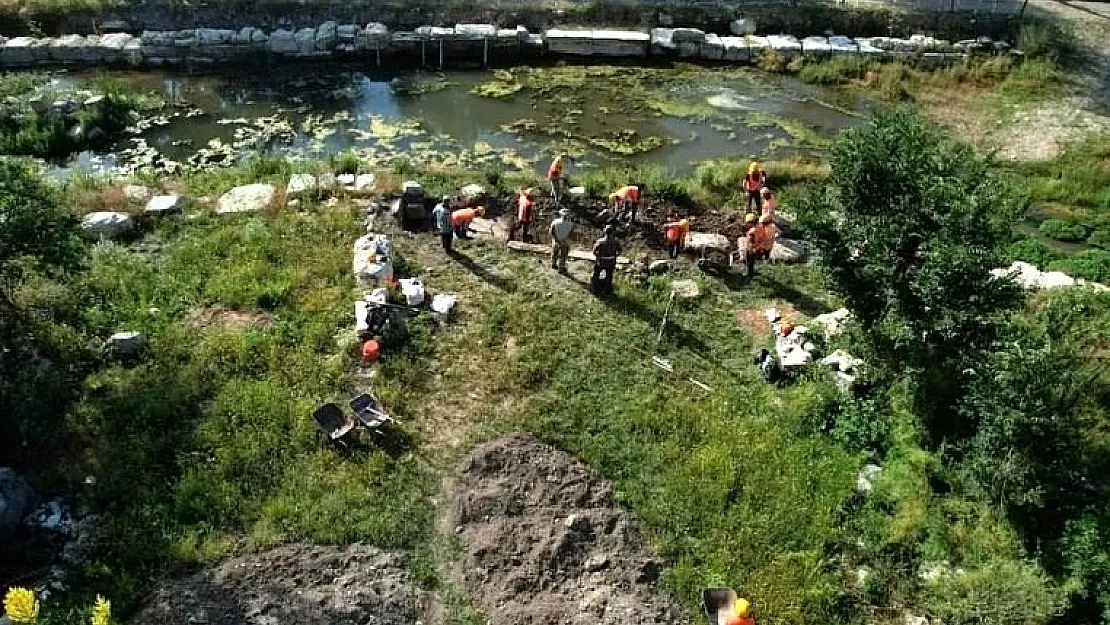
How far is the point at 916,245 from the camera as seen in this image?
12.1m

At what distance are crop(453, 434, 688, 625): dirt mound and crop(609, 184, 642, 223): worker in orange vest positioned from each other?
21.5 ft

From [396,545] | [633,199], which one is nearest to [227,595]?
[396,545]

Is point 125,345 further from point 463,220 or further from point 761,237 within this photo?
point 761,237

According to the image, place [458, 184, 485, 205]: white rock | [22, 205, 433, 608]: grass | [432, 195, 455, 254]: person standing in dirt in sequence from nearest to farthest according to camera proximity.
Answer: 1. [22, 205, 433, 608]: grass
2. [432, 195, 455, 254]: person standing in dirt
3. [458, 184, 485, 205]: white rock

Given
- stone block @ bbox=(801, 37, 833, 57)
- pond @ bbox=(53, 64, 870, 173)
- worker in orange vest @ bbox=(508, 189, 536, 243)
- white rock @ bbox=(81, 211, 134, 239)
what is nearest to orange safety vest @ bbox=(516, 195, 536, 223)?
worker in orange vest @ bbox=(508, 189, 536, 243)

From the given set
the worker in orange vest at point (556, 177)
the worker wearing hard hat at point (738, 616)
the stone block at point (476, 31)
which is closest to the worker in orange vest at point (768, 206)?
the worker in orange vest at point (556, 177)

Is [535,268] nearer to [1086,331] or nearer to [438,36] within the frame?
[1086,331]

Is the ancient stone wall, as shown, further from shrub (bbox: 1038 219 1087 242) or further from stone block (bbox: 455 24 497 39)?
shrub (bbox: 1038 219 1087 242)

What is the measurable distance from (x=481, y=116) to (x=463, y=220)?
686cm

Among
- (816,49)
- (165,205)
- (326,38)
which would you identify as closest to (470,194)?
(165,205)

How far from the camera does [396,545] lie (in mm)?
10266

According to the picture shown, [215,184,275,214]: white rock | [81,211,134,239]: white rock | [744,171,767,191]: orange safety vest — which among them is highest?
[744,171,767,191]: orange safety vest

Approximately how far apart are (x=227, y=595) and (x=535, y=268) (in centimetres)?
753

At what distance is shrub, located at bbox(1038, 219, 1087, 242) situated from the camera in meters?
17.2
